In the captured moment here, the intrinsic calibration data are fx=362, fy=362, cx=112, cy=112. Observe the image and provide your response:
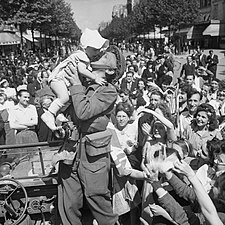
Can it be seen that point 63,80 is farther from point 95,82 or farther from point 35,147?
point 35,147

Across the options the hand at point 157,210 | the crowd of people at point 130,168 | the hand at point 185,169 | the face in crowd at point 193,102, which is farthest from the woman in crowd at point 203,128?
the hand at point 185,169

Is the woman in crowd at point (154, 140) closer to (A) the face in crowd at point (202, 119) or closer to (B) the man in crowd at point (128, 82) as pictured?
(A) the face in crowd at point (202, 119)

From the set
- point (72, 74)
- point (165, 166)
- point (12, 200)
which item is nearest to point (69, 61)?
point (72, 74)

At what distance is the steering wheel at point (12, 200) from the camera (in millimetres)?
3883

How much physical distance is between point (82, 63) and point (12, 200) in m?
1.85

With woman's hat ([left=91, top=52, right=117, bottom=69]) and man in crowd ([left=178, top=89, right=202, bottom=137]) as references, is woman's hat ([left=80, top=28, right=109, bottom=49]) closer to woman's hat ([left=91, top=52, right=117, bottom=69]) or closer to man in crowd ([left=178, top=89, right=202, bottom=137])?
woman's hat ([left=91, top=52, right=117, bottom=69])

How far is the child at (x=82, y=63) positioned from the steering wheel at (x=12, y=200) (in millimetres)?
1066

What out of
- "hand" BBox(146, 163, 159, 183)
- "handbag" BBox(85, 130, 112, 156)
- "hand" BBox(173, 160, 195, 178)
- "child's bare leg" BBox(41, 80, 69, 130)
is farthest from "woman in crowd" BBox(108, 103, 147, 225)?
"child's bare leg" BBox(41, 80, 69, 130)

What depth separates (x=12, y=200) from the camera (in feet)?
13.1

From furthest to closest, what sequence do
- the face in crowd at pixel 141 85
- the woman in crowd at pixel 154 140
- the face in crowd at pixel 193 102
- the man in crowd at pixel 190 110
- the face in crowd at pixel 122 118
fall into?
1. the face in crowd at pixel 141 85
2. the face in crowd at pixel 193 102
3. the man in crowd at pixel 190 110
4. the face in crowd at pixel 122 118
5. the woman in crowd at pixel 154 140

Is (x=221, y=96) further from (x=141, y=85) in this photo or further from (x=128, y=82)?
(x=128, y=82)

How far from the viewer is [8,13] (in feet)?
70.8

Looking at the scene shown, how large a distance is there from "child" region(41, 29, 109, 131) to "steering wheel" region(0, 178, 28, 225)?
1066 mm

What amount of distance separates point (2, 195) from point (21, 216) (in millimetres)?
326
